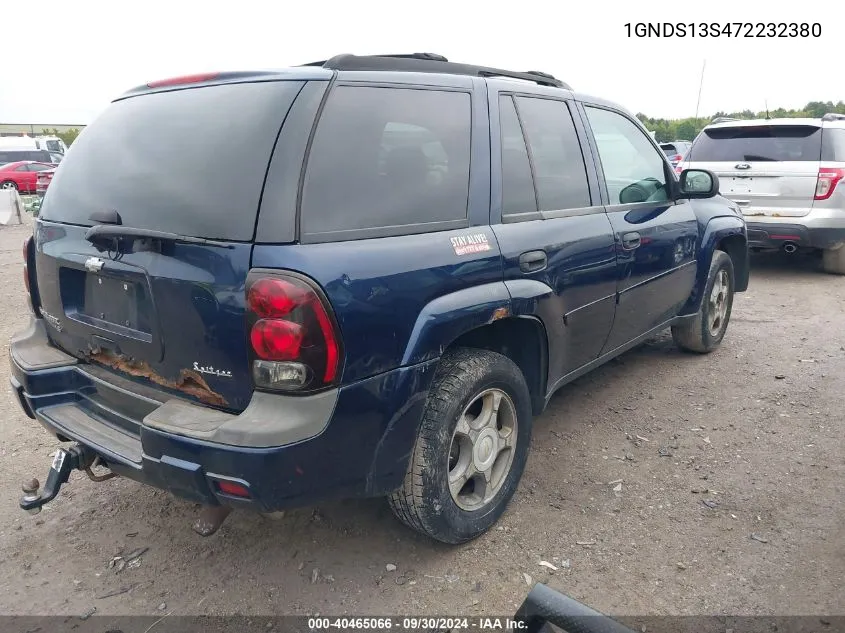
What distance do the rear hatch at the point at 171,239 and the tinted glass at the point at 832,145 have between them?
7.04m

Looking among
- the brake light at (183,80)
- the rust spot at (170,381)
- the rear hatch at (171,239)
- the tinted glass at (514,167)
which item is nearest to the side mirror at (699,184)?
the tinted glass at (514,167)

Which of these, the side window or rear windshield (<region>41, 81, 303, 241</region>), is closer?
rear windshield (<region>41, 81, 303, 241</region>)

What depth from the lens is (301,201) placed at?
2129 millimetres

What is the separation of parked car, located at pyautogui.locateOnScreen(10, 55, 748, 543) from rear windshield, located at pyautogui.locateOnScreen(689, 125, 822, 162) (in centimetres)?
545

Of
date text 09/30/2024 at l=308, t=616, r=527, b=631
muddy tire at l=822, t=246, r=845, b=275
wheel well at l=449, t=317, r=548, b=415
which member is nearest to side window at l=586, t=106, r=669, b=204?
wheel well at l=449, t=317, r=548, b=415

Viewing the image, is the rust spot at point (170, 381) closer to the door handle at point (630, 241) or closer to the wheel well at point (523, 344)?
the wheel well at point (523, 344)

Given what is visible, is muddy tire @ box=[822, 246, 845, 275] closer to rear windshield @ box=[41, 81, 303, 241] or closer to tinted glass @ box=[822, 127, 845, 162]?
tinted glass @ box=[822, 127, 845, 162]

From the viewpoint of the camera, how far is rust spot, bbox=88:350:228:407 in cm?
224

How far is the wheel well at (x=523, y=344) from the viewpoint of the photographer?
2.87m

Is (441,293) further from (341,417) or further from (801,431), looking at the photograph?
(801,431)

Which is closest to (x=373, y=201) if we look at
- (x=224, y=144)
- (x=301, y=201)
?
(x=301, y=201)

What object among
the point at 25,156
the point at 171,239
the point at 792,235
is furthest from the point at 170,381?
the point at 25,156

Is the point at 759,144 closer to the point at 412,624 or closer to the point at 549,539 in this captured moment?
the point at 549,539

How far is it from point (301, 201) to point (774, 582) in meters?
2.29
